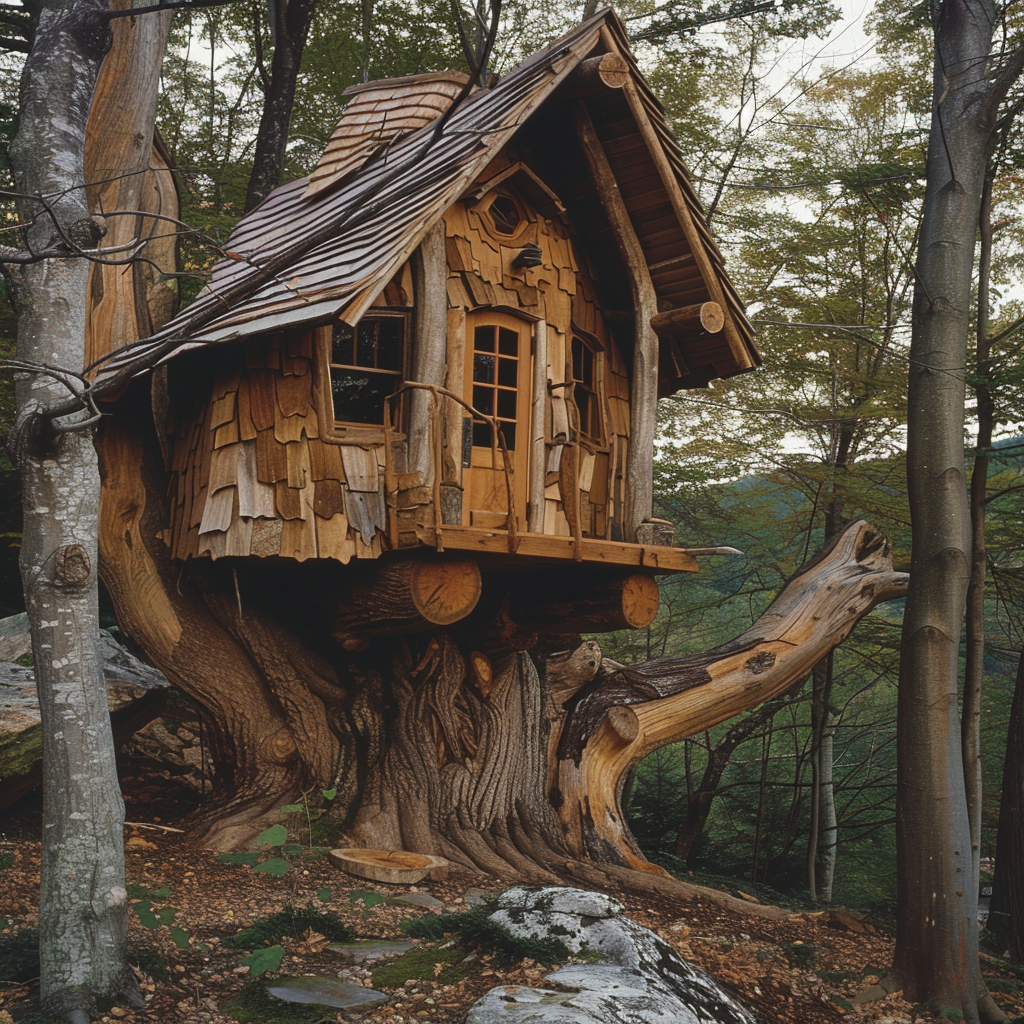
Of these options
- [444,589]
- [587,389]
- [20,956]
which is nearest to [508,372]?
[587,389]

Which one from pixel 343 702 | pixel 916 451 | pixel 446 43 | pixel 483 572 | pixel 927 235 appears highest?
pixel 446 43

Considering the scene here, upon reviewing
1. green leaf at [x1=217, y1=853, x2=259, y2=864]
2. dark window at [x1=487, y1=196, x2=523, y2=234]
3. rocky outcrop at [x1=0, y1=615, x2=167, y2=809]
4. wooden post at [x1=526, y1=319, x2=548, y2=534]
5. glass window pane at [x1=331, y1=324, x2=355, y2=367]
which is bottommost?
green leaf at [x1=217, y1=853, x2=259, y2=864]

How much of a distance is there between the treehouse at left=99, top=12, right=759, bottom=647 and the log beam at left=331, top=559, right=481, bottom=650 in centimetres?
2

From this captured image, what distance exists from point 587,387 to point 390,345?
1757 mm

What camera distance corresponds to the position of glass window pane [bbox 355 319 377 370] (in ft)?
24.4

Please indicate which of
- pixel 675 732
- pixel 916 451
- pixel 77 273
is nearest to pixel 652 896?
pixel 675 732

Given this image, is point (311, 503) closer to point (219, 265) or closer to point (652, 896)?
point (219, 265)

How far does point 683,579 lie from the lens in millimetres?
16047

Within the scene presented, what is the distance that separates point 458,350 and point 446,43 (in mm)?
9470

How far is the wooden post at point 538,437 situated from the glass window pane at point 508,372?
147mm

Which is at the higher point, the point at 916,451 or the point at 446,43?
the point at 446,43

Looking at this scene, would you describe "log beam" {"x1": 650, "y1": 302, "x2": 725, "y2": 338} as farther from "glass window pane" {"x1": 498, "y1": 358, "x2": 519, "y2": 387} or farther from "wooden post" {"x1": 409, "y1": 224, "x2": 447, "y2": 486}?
"wooden post" {"x1": 409, "y1": 224, "x2": 447, "y2": 486}

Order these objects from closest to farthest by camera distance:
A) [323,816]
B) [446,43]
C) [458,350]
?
[458,350]
[323,816]
[446,43]

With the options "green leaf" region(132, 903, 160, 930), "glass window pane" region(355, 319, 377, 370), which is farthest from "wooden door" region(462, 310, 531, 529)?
"green leaf" region(132, 903, 160, 930)
